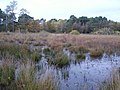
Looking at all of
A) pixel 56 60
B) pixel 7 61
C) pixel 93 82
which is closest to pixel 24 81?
pixel 7 61

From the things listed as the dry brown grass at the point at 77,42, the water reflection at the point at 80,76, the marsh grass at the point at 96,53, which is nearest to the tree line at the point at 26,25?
the dry brown grass at the point at 77,42

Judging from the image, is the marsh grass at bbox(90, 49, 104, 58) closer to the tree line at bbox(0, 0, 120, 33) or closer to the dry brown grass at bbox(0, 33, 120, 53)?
the dry brown grass at bbox(0, 33, 120, 53)

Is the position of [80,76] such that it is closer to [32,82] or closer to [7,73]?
[7,73]

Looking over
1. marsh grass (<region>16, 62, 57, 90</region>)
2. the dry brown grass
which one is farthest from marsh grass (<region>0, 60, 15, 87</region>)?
the dry brown grass

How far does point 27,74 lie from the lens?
591 cm

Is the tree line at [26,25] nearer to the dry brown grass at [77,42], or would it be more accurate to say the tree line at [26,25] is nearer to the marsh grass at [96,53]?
the dry brown grass at [77,42]

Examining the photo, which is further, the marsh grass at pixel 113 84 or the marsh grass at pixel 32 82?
the marsh grass at pixel 32 82

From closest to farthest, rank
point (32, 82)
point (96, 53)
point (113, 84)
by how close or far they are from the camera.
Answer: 1. point (113, 84)
2. point (32, 82)
3. point (96, 53)

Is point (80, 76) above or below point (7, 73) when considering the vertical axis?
below

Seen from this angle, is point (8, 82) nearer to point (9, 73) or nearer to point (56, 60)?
point (9, 73)

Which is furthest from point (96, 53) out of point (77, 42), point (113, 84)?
point (113, 84)

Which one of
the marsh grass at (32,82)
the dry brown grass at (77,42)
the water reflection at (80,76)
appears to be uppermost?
the marsh grass at (32,82)

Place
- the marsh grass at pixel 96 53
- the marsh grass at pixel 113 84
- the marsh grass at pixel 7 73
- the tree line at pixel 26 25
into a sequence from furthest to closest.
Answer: the tree line at pixel 26 25 < the marsh grass at pixel 96 53 < the marsh grass at pixel 7 73 < the marsh grass at pixel 113 84

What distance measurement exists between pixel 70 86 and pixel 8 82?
1.70 metres
